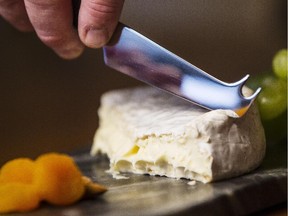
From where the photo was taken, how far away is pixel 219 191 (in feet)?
3.01

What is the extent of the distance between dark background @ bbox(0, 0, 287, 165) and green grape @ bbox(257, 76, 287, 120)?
0.07m

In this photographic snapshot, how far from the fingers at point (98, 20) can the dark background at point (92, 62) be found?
5 cm

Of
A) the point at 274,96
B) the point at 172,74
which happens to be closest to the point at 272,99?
the point at 274,96

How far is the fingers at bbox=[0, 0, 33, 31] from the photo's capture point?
1326 millimetres

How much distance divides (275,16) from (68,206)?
1006mm

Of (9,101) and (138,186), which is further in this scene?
(9,101)

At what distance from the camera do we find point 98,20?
1.07 m

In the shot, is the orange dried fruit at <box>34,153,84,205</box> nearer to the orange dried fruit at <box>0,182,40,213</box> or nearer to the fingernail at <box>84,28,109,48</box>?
the orange dried fruit at <box>0,182,40,213</box>

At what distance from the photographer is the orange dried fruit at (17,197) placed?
0.88 m

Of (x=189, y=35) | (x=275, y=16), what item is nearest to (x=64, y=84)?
(x=189, y=35)

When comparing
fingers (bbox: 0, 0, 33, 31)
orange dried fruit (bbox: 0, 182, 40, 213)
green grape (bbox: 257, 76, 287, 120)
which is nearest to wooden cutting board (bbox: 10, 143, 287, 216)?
orange dried fruit (bbox: 0, 182, 40, 213)

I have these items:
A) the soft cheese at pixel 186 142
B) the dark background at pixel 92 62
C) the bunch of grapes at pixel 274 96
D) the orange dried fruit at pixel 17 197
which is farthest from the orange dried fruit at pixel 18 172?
the bunch of grapes at pixel 274 96

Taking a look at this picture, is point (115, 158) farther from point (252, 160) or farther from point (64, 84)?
point (64, 84)

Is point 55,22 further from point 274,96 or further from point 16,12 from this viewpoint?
point 274,96
